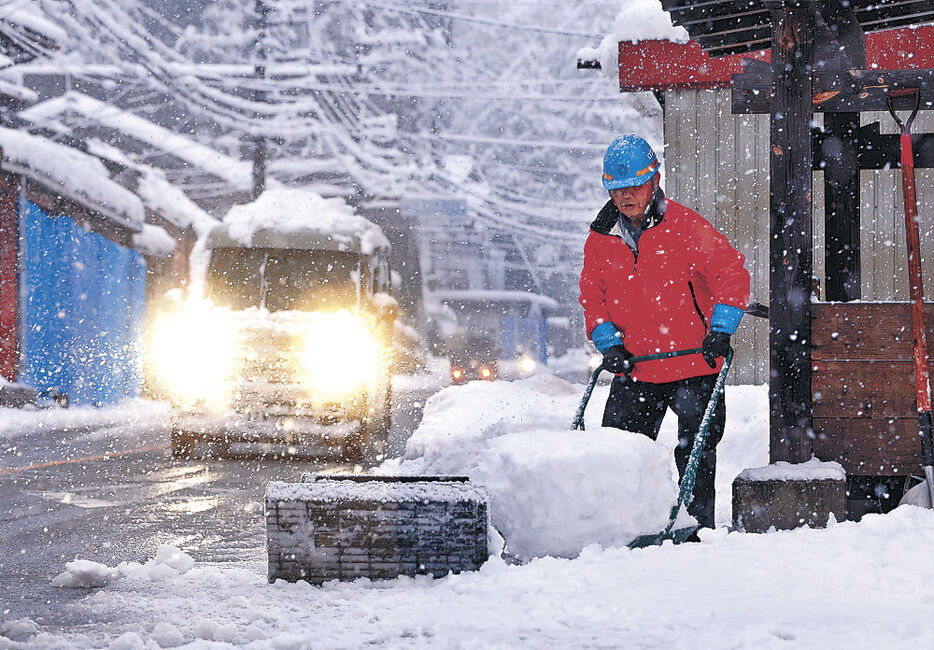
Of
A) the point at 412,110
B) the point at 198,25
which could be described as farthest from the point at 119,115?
the point at 412,110

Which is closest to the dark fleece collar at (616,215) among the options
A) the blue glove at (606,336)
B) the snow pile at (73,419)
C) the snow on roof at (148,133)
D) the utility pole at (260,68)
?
the blue glove at (606,336)

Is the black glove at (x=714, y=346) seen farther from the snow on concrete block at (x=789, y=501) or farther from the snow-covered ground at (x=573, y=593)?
the snow on concrete block at (x=789, y=501)

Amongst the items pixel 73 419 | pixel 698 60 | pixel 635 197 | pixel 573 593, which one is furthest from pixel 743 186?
pixel 73 419

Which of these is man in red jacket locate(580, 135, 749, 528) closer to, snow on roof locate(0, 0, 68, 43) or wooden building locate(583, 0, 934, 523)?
wooden building locate(583, 0, 934, 523)

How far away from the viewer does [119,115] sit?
107 feet

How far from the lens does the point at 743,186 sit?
13.6m

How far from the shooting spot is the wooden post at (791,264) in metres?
5.78

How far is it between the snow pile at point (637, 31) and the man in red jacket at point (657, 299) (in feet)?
27.4

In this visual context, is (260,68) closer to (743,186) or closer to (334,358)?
(743,186)

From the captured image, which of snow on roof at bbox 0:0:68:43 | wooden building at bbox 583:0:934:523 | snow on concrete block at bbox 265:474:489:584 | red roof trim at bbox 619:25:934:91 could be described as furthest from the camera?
snow on roof at bbox 0:0:68:43

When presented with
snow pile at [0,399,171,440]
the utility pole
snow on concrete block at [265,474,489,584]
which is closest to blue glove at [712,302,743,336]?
snow on concrete block at [265,474,489,584]

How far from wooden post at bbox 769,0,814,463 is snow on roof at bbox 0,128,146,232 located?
58.7ft

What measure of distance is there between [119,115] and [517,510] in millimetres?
30643

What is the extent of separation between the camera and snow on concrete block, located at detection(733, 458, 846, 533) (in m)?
5.47
